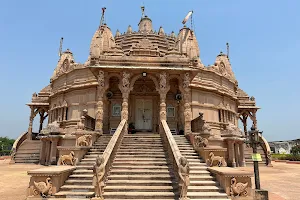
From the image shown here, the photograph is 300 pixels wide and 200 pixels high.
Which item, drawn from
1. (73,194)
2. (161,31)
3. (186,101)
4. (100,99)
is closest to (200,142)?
(186,101)

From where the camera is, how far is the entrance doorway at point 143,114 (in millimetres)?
18930

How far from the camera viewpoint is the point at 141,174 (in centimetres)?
927

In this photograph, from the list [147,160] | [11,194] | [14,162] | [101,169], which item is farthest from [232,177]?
[14,162]

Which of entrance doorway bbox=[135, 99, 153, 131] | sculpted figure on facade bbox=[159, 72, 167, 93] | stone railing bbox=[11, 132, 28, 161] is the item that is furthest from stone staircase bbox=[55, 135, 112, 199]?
stone railing bbox=[11, 132, 28, 161]

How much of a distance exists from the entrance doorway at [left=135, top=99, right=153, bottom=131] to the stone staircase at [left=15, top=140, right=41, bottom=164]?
11750 mm

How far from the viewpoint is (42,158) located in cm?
2014

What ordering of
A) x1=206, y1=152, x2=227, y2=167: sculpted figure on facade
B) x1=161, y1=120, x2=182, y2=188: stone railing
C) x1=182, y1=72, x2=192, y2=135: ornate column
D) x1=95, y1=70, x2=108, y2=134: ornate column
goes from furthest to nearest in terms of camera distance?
x1=182, y1=72, x2=192, y2=135: ornate column < x1=95, y1=70, x2=108, y2=134: ornate column < x1=206, y1=152, x2=227, y2=167: sculpted figure on facade < x1=161, y1=120, x2=182, y2=188: stone railing

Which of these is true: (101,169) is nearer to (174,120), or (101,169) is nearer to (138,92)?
(138,92)

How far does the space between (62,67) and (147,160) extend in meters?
21.1

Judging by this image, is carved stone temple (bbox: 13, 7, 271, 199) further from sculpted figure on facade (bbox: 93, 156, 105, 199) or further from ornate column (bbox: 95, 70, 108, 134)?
sculpted figure on facade (bbox: 93, 156, 105, 199)

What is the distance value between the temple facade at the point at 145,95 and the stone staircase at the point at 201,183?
9.04ft

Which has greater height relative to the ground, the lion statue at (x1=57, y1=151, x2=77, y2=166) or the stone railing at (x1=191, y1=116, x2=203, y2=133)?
the stone railing at (x1=191, y1=116, x2=203, y2=133)

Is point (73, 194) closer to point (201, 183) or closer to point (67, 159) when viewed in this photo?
point (67, 159)

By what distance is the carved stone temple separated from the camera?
28.9 ft
